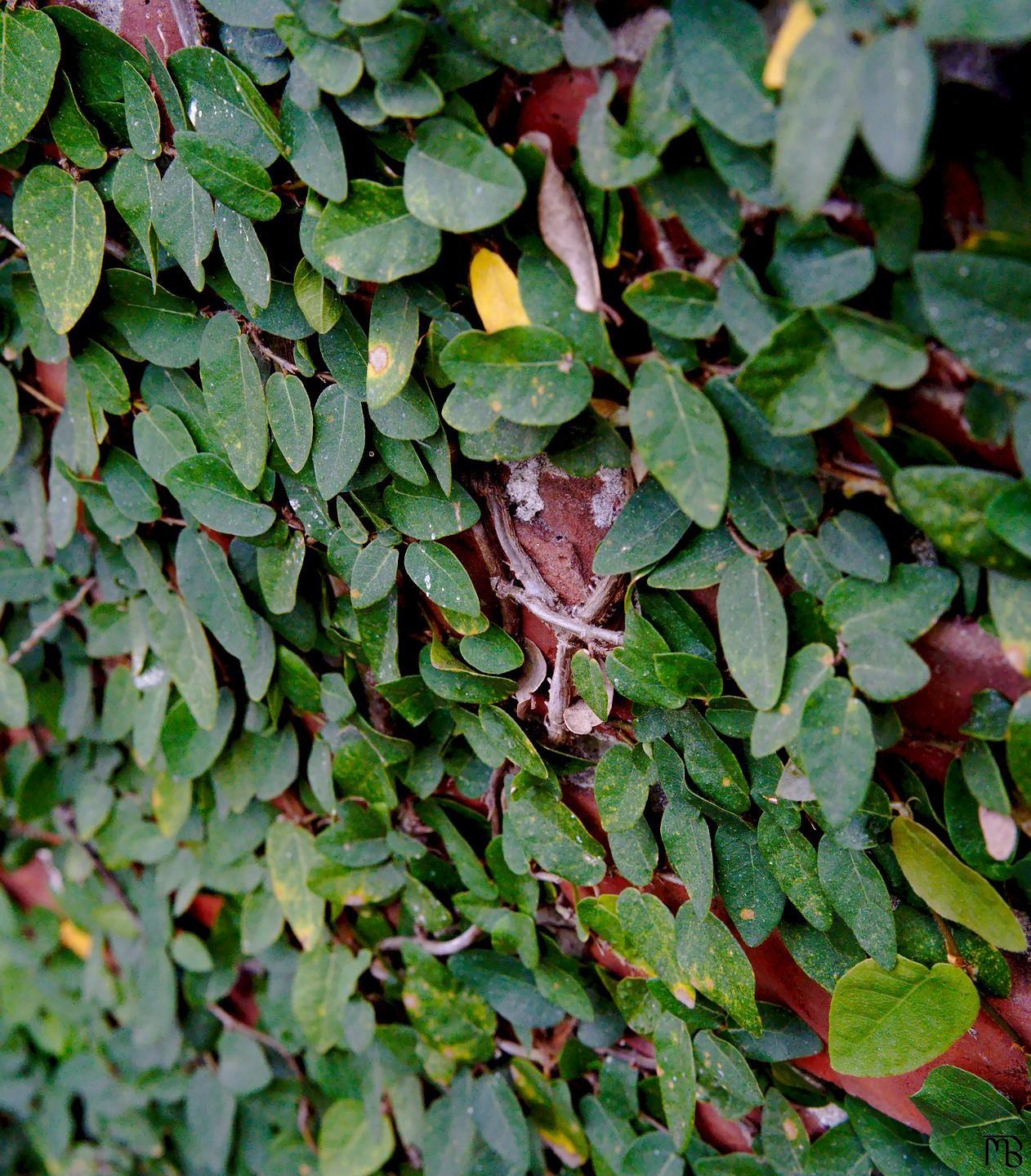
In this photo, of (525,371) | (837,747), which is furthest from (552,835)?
(525,371)

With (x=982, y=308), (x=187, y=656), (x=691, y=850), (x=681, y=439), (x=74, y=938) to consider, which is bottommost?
(x=74, y=938)

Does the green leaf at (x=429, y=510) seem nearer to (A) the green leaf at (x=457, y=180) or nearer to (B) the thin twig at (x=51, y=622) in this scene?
(A) the green leaf at (x=457, y=180)

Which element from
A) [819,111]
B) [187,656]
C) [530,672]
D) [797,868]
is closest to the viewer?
[819,111]

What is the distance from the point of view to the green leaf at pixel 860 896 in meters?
0.57

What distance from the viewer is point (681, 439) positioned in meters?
0.50

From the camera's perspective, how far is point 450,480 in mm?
640

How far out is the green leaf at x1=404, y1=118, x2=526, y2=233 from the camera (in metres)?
0.50

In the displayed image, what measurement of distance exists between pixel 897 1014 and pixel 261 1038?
0.90 metres

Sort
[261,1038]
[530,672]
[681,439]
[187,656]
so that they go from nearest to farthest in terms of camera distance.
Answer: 1. [681,439]
2. [530,672]
3. [187,656]
4. [261,1038]

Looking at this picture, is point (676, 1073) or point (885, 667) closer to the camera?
point (885, 667)

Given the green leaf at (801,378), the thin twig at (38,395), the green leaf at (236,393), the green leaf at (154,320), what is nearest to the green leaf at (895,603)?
the green leaf at (801,378)

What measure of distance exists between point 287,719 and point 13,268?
0.51 m

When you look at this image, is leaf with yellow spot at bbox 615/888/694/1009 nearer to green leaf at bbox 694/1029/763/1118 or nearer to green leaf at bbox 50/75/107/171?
green leaf at bbox 694/1029/763/1118

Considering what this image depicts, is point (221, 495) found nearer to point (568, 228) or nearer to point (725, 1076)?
point (568, 228)
